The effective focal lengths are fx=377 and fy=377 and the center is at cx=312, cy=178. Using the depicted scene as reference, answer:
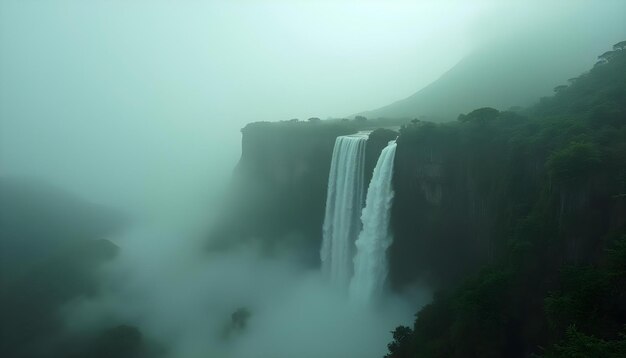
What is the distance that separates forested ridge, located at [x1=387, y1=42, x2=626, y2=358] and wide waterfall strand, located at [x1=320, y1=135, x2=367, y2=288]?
697 centimetres

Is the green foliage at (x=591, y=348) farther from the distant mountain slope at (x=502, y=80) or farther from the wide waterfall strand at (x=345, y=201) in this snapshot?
the distant mountain slope at (x=502, y=80)

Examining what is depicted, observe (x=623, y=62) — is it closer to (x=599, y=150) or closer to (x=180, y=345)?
(x=599, y=150)

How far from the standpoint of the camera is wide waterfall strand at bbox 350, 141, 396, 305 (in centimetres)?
3516

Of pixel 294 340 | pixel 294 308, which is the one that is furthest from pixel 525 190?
pixel 294 308

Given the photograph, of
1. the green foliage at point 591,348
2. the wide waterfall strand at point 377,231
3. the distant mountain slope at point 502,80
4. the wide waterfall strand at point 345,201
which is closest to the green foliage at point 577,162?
the green foliage at point 591,348

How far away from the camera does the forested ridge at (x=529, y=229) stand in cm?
1446

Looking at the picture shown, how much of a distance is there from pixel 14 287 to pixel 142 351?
2909 cm

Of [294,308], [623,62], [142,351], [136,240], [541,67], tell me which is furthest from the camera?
[136,240]

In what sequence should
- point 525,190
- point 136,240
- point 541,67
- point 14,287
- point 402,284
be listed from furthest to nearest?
point 136,240 → point 541,67 → point 14,287 → point 402,284 → point 525,190

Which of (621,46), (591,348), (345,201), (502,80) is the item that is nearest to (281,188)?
(345,201)

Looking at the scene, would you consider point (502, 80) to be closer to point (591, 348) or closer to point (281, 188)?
point (281, 188)

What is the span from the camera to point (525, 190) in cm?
2380

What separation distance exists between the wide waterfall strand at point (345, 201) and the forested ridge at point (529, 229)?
6967 millimetres

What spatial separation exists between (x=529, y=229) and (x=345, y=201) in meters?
22.1
